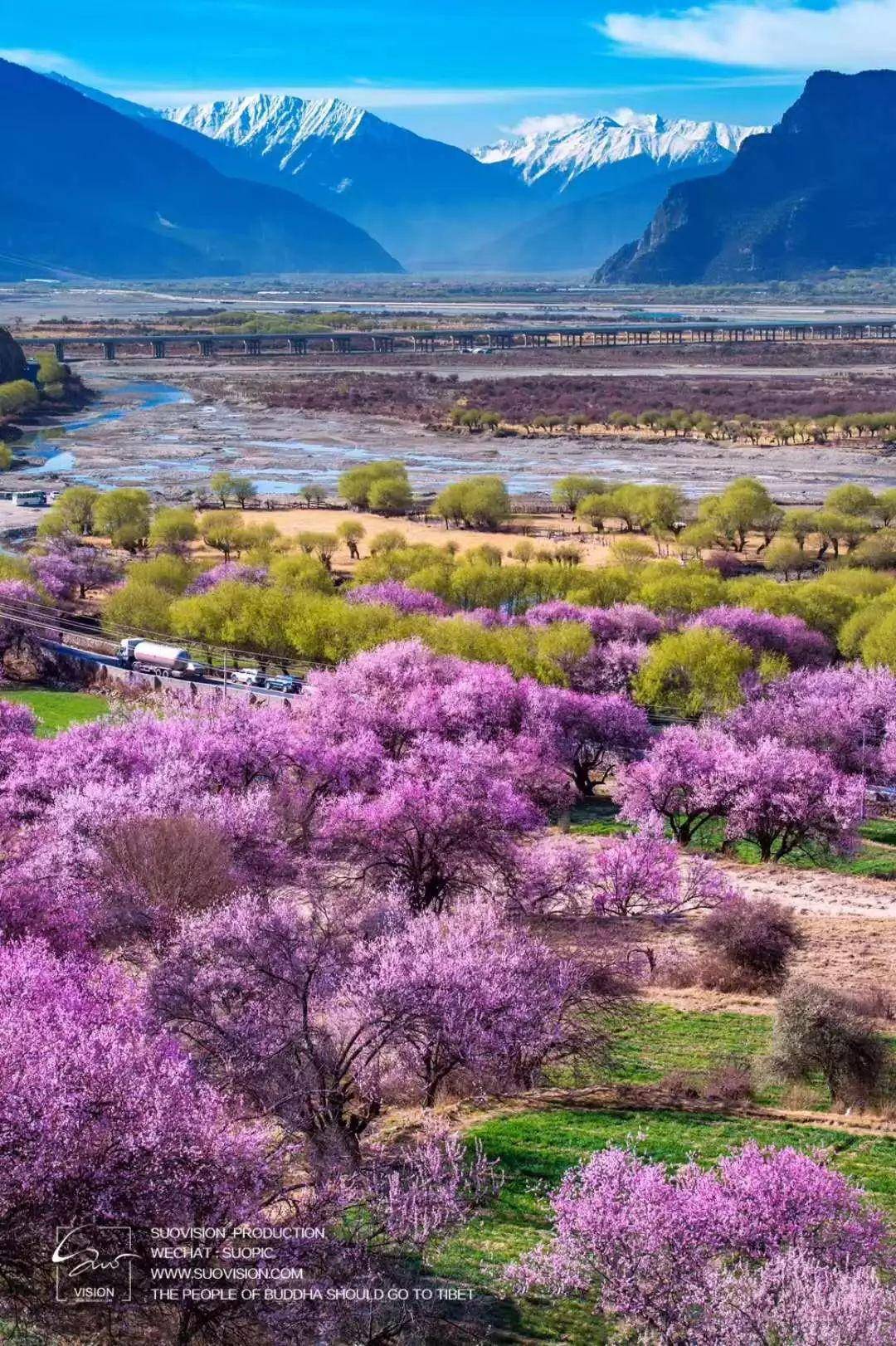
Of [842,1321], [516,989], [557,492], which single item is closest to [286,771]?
[516,989]

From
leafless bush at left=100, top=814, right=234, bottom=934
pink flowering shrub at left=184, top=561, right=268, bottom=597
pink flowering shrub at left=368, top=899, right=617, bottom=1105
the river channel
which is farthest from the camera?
the river channel

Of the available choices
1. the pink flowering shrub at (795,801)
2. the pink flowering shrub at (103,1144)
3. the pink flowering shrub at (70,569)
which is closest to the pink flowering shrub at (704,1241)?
the pink flowering shrub at (103,1144)

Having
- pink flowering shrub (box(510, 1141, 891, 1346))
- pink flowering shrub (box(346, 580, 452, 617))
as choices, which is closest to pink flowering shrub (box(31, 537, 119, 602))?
pink flowering shrub (box(346, 580, 452, 617))

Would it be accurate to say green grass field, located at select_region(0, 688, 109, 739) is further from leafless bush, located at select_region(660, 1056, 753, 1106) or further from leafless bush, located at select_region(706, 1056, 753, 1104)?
leafless bush, located at select_region(706, 1056, 753, 1104)

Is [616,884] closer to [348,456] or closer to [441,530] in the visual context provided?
[441,530]

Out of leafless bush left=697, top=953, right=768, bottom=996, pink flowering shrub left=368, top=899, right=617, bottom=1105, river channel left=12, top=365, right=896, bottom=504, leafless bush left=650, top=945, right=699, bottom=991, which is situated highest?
river channel left=12, top=365, right=896, bottom=504

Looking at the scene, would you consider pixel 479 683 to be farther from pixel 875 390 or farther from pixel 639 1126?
pixel 875 390

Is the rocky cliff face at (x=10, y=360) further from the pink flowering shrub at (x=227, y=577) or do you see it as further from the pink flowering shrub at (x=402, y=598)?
the pink flowering shrub at (x=402, y=598)
